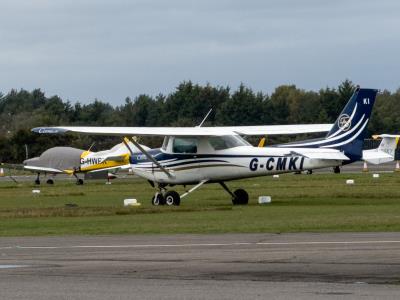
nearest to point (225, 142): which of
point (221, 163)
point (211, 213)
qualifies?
point (221, 163)

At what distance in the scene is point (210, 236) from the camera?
22219 mm

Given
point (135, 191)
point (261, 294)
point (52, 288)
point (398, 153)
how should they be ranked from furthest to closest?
point (398, 153) → point (135, 191) → point (52, 288) → point (261, 294)

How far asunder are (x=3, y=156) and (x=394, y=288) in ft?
248

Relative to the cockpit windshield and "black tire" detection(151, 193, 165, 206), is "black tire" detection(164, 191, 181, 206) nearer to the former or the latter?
"black tire" detection(151, 193, 165, 206)

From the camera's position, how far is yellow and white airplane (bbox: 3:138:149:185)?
58.3m

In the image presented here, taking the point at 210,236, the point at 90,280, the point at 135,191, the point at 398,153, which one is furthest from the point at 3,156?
the point at 90,280

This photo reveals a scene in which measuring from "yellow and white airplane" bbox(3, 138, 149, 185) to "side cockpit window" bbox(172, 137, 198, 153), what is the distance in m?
21.4

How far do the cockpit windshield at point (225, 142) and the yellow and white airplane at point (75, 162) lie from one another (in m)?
21.9

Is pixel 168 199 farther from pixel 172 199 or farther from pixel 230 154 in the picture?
pixel 230 154

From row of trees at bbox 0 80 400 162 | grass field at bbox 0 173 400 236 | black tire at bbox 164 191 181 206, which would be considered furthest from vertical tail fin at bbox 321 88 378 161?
row of trees at bbox 0 80 400 162

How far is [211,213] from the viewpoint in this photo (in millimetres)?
29781

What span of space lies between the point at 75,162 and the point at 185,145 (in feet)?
89.0

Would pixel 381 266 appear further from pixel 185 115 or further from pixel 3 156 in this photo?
pixel 185 115

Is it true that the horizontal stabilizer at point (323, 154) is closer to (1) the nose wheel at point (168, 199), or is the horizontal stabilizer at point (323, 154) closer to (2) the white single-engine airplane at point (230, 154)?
(2) the white single-engine airplane at point (230, 154)
